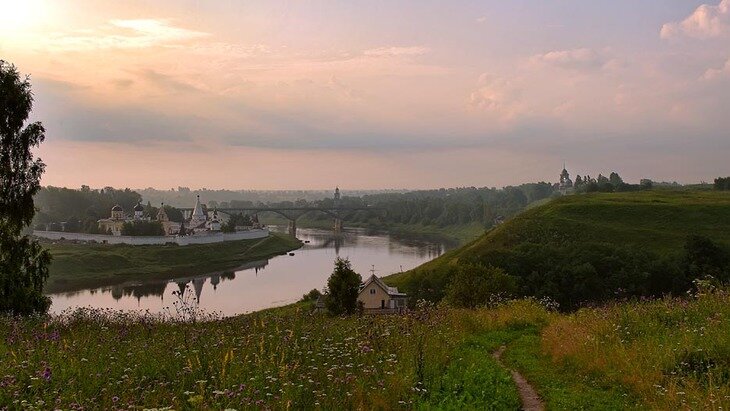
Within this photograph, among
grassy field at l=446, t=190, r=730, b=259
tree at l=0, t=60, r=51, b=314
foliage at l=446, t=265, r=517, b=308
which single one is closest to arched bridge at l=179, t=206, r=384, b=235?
grassy field at l=446, t=190, r=730, b=259

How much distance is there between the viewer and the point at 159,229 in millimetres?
96312

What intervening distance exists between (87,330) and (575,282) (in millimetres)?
41894

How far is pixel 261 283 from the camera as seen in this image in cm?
6631

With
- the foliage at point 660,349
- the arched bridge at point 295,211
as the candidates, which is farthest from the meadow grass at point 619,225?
the arched bridge at point 295,211

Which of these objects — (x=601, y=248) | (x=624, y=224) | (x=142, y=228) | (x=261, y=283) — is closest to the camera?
(x=601, y=248)

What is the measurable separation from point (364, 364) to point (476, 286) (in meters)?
25.9

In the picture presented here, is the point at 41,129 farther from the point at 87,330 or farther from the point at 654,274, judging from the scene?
the point at 654,274

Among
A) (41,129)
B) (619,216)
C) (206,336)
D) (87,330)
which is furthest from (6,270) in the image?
(619,216)

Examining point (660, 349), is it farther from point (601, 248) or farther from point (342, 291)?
point (601, 248)

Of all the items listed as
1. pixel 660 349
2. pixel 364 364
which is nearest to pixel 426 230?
pixel 660 349

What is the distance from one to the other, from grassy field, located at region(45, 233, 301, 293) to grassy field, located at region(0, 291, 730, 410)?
61.4 m

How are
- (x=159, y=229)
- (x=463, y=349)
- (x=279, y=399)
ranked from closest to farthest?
1. (x=279, y=399)
2. (x=463, y=349)
3. (x=159, y=229)

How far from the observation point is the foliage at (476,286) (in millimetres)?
28906

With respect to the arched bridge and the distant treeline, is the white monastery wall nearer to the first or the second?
the arched bridge
